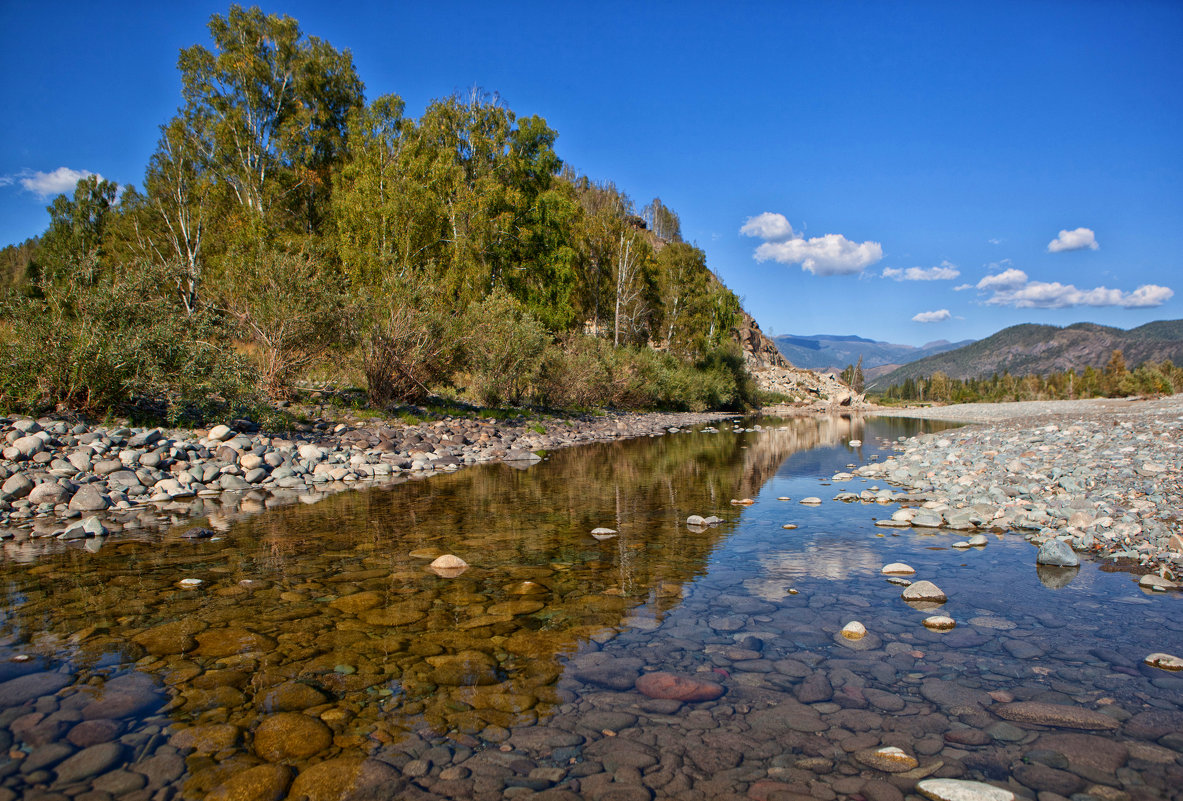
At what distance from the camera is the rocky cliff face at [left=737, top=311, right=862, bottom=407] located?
278 ft

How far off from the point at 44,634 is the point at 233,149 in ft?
106

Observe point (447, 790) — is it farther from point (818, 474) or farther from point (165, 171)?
point (165, 171)

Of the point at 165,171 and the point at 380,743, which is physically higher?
the point at 165,171

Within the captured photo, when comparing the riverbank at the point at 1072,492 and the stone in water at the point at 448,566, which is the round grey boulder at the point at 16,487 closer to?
the stone in water at the point at 448,566

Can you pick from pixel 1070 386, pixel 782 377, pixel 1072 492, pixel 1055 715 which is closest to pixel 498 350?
pixel 1072 492

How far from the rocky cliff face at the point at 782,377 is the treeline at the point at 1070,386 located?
91.8 feet

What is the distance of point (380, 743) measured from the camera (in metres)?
3.23

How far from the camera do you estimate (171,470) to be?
10922mm

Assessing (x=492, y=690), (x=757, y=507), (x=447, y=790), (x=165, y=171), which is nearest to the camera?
(x=447, y=790)

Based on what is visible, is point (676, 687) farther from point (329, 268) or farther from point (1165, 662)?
point (329, 268)

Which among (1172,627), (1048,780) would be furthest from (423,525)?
(1172,627)

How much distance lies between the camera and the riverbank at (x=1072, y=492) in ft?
22.7

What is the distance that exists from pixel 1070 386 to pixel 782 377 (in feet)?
150

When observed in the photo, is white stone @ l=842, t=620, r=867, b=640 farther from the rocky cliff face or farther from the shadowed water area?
the rocky cliff face
